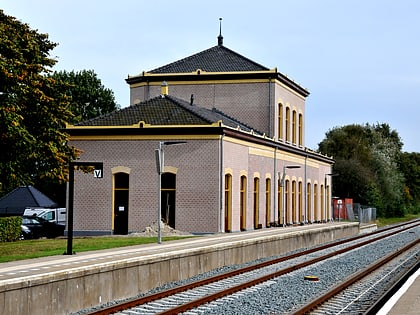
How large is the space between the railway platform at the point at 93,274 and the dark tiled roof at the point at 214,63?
23.1 meters

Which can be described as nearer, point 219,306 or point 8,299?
point 8,299

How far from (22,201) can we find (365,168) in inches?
1756

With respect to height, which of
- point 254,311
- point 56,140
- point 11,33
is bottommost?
point 254,311

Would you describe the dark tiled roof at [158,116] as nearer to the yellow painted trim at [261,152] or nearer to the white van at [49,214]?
the yellow painted trim at [261,152]

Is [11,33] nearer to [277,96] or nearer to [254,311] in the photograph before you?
[254,311]

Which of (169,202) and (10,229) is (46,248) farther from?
(169,202)

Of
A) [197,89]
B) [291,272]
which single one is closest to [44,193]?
[197,89]

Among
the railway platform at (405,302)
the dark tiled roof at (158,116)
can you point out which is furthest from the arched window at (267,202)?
the railway platform at (405,302)

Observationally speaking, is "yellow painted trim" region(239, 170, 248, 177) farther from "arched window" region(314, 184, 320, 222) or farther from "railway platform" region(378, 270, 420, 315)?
"railway platform" region(378, 270, 420, 315)

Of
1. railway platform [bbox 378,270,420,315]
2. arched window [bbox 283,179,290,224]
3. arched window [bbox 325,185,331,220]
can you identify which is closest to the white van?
arched window [bbox 283,179,290,224]

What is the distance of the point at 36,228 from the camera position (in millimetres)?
39469

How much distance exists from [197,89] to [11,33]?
20.4m

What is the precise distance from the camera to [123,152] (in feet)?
117

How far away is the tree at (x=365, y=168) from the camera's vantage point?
3255 inches
